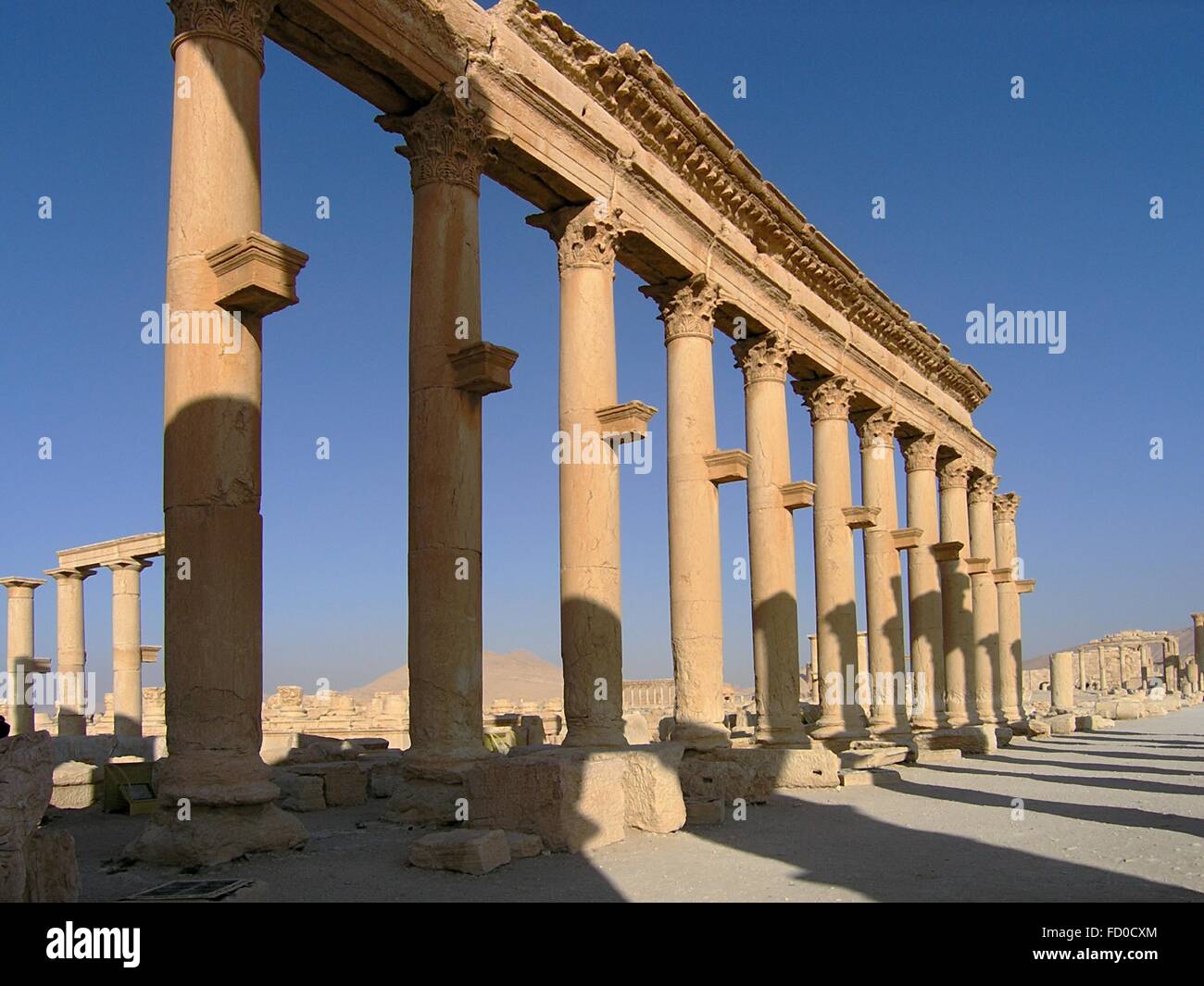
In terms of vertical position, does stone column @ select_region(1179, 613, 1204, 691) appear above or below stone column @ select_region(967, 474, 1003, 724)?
below

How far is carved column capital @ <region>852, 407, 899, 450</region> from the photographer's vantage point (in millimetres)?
25828

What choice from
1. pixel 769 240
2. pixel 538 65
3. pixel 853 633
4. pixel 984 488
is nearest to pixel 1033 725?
pixel 984 488

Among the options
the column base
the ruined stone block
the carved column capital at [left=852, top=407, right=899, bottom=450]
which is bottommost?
the ruined stone block

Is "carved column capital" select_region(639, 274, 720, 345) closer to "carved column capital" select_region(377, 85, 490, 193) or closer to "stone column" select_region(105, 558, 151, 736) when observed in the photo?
"carved column capital" select_region(377, 85, 490, 193)

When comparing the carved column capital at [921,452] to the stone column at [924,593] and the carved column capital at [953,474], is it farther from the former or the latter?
the carved column capital at [953,474]

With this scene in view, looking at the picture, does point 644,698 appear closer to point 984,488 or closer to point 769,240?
point 984,488

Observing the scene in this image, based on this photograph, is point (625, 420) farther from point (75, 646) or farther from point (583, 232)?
point (75, 646)

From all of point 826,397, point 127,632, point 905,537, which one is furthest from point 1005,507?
point 127,632

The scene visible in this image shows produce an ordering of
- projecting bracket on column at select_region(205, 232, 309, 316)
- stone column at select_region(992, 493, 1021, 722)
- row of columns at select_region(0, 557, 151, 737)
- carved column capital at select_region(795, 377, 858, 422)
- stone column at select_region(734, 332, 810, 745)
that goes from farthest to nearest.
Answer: stone column at select_region(992, 493, 1021, 722)
row of columns at select_region(0, 557, 151, 737)
carved column capital at select_region(795, 377, 858, 422)
stone column at select_region(734, 332, 810, 745)
projecting bracket on column at select_region(205, 232, 309, 316)

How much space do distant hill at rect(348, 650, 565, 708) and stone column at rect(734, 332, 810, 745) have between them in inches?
2526

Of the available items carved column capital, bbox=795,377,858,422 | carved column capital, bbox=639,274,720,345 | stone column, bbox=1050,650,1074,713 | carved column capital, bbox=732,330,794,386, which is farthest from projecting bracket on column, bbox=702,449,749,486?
stone column, bbox=1050,650,1074,713

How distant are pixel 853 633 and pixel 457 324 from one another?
42.5 ft

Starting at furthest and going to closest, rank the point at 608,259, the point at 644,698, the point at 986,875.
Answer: the point at 644,698 → the point at 608,259 → the point at 986,875
